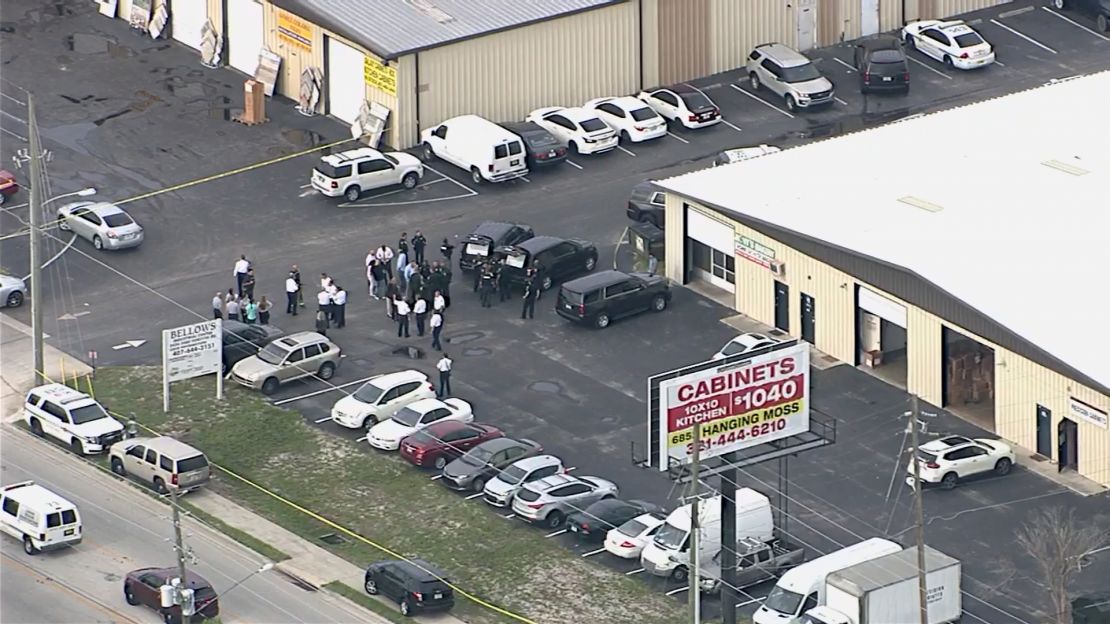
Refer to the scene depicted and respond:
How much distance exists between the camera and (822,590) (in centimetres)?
8200

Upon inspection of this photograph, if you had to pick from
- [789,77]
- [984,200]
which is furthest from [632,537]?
[789,77]

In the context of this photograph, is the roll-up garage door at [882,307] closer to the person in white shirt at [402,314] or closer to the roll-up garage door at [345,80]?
the person in white shirt at [402,314]

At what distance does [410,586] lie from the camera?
82.6m

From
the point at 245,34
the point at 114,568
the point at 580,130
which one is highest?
the point at 245,34

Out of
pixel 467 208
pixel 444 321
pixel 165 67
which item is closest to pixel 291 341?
pixel 444 321

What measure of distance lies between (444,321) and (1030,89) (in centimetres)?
2877

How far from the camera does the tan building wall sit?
294 ft

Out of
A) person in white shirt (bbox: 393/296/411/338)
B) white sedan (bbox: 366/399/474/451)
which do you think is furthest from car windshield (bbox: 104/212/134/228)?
white sedan (bbox: 366/399/474/451)

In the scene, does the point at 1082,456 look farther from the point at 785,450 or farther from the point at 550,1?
the point at 550,1

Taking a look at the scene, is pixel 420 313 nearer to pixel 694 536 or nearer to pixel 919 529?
pixel 694 536

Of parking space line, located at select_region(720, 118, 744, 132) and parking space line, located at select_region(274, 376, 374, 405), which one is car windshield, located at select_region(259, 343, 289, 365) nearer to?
parking space line, located at select_region(274, 376, 374, 405)

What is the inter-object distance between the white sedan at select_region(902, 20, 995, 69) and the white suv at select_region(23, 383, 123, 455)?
43.4 m

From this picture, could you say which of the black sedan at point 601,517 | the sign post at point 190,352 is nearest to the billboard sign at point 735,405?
the black sedan at point 601,517

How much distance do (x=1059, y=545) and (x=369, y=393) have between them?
23876 mm
